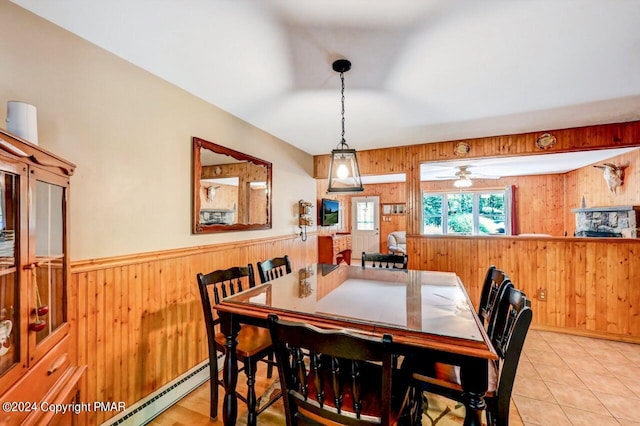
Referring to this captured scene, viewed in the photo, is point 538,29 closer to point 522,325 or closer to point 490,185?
point 522,325

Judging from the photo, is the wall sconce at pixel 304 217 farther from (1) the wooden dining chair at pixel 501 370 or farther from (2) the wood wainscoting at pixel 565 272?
(1) the wooden dining chair at pixel 501 370

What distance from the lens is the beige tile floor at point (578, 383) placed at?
1934 mm

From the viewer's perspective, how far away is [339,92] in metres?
2.26

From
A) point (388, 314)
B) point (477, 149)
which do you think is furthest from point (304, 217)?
point (388, 314)

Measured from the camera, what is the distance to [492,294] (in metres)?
1.99

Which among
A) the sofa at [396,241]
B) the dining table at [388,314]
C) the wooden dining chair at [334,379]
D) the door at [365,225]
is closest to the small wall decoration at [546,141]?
the dining table at [388,314]

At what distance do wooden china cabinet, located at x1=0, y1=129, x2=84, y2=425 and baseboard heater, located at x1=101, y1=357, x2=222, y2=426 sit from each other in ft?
2.10

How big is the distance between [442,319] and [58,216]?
191cm

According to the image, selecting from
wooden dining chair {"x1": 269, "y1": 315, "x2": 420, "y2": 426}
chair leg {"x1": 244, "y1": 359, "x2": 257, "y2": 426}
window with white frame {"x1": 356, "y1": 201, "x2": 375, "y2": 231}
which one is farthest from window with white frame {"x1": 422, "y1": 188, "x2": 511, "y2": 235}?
wooden dining chair {"x1": 269, "y1": 315, "x2": 420, "y2": 426}

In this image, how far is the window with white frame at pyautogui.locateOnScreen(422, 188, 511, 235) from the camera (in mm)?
7184

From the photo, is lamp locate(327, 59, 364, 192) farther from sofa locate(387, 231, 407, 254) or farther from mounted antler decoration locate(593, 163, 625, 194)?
sofa locate(387, 231, 407, 254)

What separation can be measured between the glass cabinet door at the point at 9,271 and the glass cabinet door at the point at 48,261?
82mm

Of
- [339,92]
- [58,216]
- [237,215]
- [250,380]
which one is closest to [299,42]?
[339,92]

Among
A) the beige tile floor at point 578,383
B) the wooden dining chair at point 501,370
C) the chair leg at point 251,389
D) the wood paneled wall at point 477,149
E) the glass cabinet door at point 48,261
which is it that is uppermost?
the wood paneled wall at point 477,149
